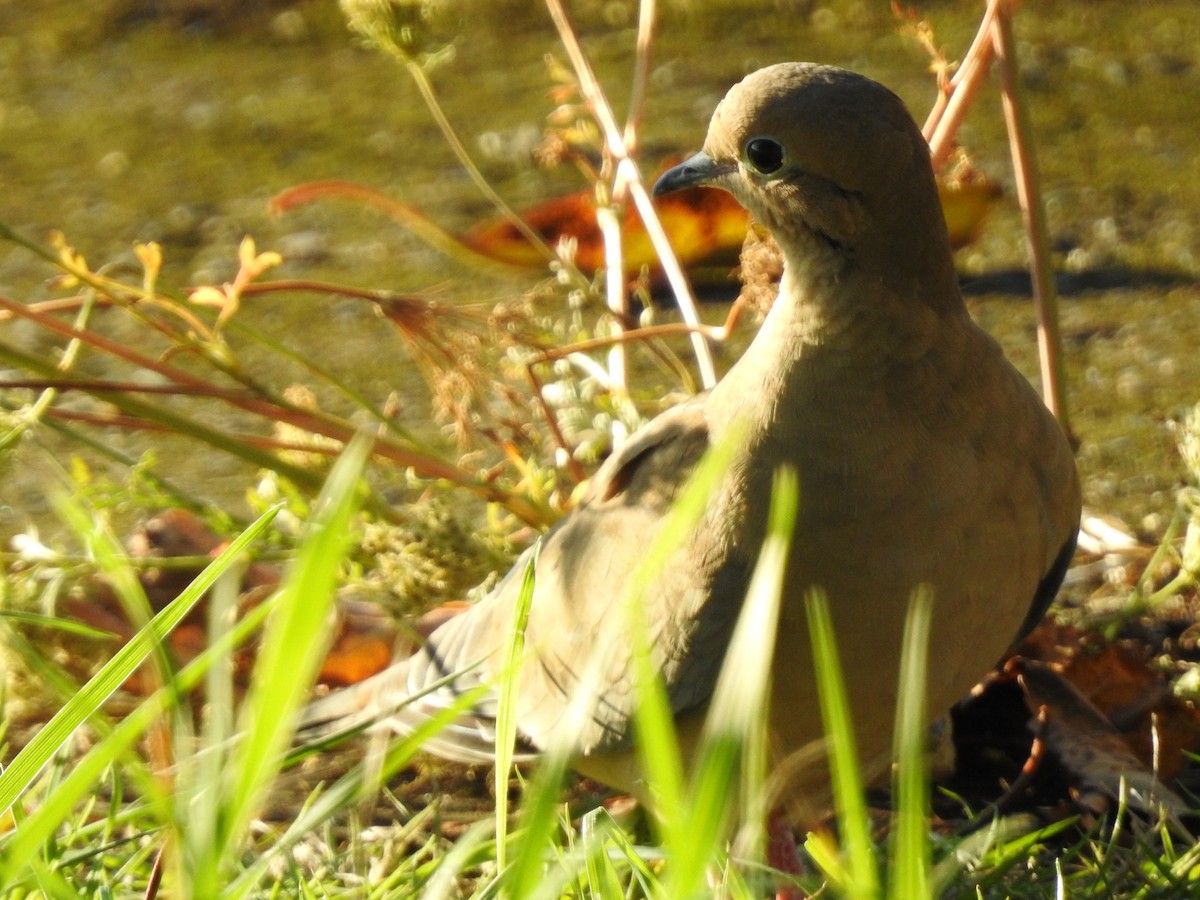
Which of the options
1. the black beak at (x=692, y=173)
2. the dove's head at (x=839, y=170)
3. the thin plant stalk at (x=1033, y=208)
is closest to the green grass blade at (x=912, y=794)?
the dove's head at (x=839, y=170)

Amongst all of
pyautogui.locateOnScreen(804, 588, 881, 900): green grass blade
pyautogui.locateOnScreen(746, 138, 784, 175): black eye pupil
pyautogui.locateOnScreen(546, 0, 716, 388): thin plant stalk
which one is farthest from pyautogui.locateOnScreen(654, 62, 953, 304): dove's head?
pyautogui.locateOnScreen(804, 588, 881, 900): green grass blade

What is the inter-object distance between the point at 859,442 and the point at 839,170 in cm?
32

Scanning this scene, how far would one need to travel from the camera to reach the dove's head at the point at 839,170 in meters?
1.88

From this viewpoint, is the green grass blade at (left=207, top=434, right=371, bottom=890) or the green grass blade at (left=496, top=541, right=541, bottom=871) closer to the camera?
the green grass blade at (left=207, top=434, right=371, bottom=890)

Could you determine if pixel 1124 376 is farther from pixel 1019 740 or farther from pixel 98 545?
pixel 98 545

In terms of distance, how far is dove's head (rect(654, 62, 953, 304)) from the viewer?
6.17 feet

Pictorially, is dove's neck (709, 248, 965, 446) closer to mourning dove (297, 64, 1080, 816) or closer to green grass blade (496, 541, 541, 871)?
mourning dove (297, 64, 1080, 816)

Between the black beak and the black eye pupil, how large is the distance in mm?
69

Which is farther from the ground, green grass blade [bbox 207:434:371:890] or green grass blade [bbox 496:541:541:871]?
green grass blade [bbox 207:434:371:890]

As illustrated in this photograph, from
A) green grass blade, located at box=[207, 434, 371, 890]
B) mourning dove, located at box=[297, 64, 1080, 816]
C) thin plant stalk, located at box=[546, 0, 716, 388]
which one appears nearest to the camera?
green grass blade, located at box=[207, 434, 371, 890]

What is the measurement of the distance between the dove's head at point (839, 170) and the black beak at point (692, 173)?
0.07 meters

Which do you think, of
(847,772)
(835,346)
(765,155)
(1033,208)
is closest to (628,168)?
(1033,208)

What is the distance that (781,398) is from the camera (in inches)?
75.5

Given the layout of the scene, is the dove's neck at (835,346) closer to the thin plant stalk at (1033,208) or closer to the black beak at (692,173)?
the black beak at (692,173)
